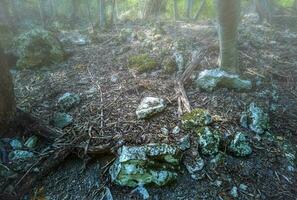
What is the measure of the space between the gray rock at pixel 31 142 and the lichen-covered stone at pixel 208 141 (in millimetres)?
1837

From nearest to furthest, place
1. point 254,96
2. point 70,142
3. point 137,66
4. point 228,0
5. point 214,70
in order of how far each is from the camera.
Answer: point 70,142 < point 228,0 < point 254,96 < point 214,70 < point 137,66

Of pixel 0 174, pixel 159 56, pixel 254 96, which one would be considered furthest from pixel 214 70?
pixel 0 174

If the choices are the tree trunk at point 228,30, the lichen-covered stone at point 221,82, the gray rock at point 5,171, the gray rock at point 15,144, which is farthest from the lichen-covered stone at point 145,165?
the tree trunk at point 228,30

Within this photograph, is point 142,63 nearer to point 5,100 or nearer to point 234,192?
point 5,100

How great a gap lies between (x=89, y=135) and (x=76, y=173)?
1.49 feet

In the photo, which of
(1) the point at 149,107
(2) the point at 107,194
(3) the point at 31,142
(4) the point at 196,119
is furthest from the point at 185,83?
(3) the point at 31,142

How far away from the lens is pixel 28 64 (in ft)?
17.0

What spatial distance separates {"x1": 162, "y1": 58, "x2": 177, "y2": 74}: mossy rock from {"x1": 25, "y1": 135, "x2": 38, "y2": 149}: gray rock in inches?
85.6

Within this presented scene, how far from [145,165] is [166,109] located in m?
0.97

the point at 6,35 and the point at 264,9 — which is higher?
the point at 264,9

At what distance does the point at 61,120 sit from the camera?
3332mm

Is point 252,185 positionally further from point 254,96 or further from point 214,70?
point 214,70

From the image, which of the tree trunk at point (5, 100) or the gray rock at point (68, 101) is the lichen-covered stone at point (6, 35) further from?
the tree trunk at point (5, 100)

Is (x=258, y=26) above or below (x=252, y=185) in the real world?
above
